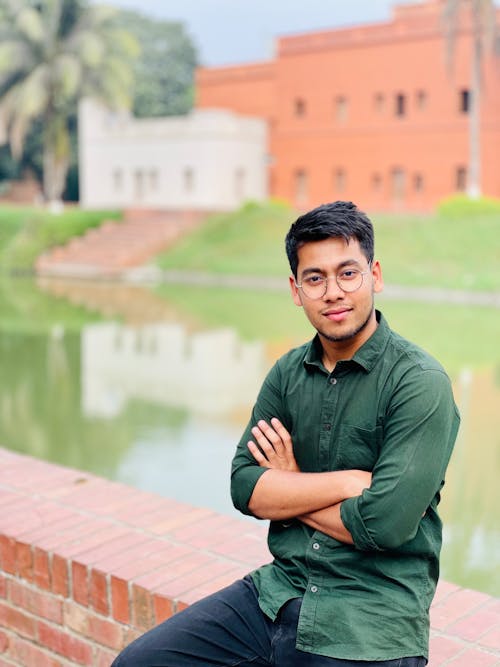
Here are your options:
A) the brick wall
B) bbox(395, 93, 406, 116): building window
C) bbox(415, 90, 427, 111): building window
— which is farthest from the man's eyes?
bbox(395, 93, 406, 116): building window

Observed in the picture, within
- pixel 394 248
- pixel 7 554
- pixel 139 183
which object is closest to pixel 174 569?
pixel 7 554

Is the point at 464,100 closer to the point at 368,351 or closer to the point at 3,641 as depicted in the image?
the point at 3,641

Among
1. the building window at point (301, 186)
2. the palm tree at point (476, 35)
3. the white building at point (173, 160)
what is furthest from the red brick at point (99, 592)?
the building window at point (301, 186)

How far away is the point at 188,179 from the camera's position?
32469mm

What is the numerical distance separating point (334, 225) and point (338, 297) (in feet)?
0.51

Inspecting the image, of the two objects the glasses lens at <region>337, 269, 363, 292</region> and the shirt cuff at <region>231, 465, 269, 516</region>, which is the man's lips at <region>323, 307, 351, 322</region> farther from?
the shirt cuff at <region>231, 465, 269, 516</region>

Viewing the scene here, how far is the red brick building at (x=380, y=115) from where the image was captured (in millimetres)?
29375

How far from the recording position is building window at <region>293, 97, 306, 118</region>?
109 ft

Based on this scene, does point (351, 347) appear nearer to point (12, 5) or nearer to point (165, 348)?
point (165, 348)

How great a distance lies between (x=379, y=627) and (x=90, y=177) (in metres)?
35.6

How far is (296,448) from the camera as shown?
1987 millimetres

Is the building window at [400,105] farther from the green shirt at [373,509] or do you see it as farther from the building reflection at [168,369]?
the green shirt at [373,509]

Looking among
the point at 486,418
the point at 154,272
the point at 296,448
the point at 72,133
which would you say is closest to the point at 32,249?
the point at 154,272

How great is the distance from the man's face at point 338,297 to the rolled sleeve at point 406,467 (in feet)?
0.56
